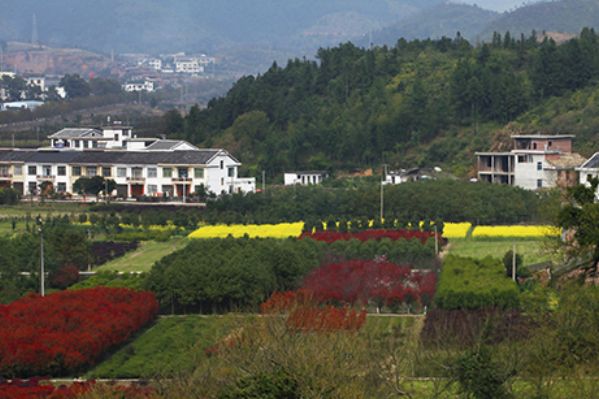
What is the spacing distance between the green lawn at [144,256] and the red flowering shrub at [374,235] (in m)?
5.81

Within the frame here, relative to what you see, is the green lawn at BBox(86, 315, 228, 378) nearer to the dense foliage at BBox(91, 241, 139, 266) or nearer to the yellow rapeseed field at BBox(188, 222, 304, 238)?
the dense foliage at BBox(91, 241, 139, 266)

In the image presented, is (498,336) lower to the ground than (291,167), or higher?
lower

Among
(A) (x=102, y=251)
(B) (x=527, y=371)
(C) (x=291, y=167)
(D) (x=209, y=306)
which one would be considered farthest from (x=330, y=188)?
(B) (x=527, y=371)

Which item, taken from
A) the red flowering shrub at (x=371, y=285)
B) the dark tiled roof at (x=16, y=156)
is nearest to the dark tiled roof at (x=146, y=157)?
the dark tiled roof at (x=16, y=156)

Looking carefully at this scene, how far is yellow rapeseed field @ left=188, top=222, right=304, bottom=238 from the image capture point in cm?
3722

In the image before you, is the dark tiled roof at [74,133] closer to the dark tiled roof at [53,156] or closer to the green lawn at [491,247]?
the dark tiled roof at [53,156]

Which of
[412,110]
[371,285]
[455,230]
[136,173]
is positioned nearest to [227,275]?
[371,285]

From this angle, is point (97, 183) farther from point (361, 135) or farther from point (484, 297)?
point (484, 297)

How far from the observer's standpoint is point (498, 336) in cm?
2111

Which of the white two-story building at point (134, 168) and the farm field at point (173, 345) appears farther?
the white two-story building at point (134, 168)

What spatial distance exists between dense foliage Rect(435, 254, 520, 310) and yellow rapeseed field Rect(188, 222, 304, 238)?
A: 11.3 m

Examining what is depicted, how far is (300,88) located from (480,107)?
15316 millimetres

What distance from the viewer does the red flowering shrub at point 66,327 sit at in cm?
2019

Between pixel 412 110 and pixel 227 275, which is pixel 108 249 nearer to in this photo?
pixel 227 275
